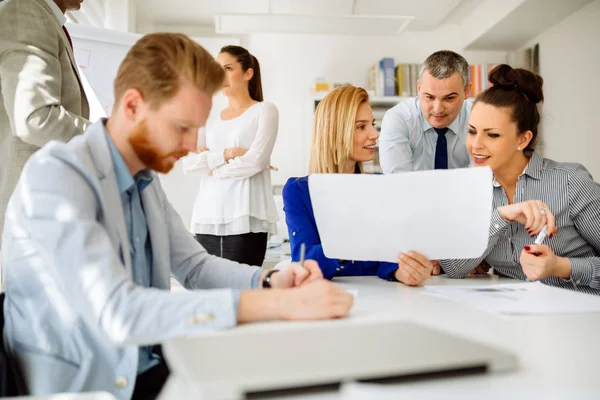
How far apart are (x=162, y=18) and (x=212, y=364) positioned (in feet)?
16.5

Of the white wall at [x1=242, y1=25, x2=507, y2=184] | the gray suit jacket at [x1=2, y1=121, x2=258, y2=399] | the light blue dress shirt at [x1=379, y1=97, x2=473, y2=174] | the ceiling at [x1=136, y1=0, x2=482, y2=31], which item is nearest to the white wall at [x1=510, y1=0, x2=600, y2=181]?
the ceiling at [x1=136, y1=0, x2=482, y2=31]

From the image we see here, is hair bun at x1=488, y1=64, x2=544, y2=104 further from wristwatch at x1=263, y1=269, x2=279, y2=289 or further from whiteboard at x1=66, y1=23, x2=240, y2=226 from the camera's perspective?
whiteboard at x1=66, y1=23, x2=240, y2=226

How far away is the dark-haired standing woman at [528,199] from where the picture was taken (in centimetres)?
142

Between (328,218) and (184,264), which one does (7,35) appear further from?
(328,218)

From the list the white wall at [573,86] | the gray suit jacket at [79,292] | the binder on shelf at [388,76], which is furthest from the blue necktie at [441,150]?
the binder on shelf at [388,76]

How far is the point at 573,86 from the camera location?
4.34 meters

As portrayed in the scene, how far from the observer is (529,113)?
69.5 inches

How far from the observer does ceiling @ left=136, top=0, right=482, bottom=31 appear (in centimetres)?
469

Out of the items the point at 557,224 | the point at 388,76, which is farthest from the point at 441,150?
the point at 388,76

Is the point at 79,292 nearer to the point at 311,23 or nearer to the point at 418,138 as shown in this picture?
the point at 418,138

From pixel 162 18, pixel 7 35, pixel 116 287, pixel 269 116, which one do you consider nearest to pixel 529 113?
pixel 269 116

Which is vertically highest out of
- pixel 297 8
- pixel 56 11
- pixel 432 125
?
pixel 297 8

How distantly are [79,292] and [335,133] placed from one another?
1.33m

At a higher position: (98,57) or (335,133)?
(98,57)
